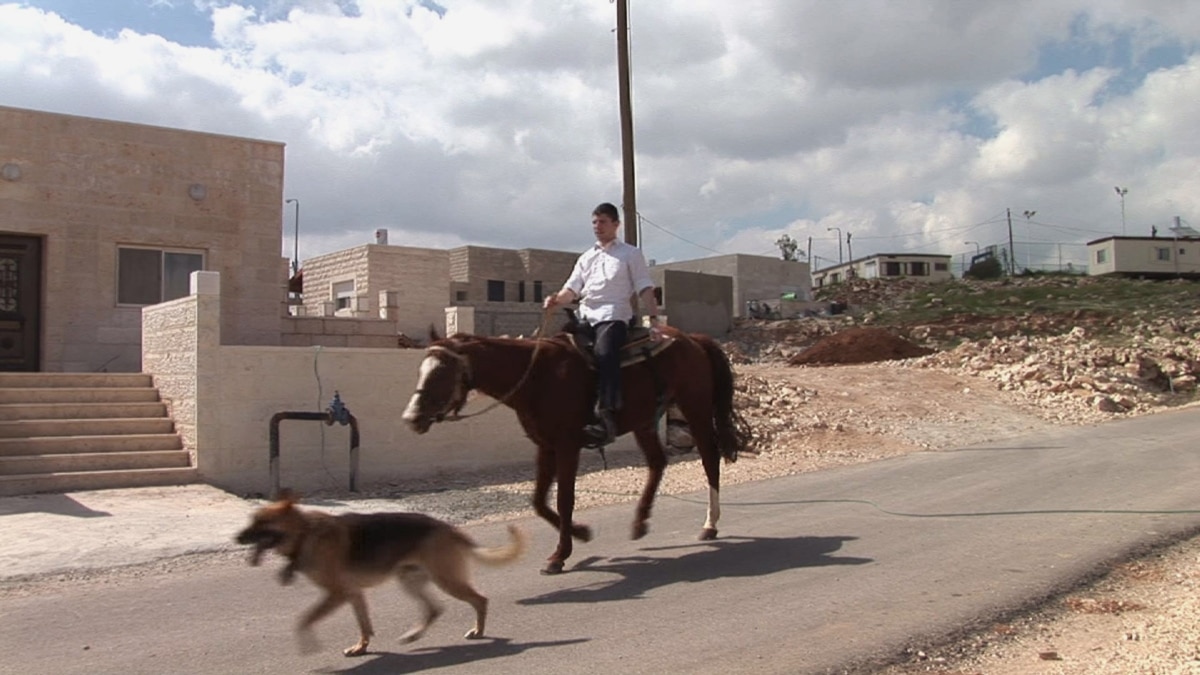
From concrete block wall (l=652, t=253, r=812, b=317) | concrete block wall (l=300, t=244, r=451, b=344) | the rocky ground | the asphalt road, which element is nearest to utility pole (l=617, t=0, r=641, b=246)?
the rocky ground

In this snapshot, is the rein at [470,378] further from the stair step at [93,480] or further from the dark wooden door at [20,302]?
the dark wooden door at [20,302]

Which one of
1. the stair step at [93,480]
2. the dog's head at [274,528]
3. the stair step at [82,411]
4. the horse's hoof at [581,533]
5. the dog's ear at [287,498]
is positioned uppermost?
the stair step at [82,411]

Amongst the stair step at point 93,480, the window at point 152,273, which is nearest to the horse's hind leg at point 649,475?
the stair step at point 93,480

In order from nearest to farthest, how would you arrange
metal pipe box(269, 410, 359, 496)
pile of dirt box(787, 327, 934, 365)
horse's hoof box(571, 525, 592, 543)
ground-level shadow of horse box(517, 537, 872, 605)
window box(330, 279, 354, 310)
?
ground-level shadow of horse box(517, 537, 872, 605) < horse's hoof box(571, 525, 592, 543) < metal pipe box(269, 410, 359, 496) < pile of dirt box(787, 327, 934, 365) < window box(330, 279, 354, 310)

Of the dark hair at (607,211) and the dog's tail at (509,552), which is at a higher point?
the dark hair at (607,211)

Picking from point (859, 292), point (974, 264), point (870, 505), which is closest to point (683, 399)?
point (870, 505)

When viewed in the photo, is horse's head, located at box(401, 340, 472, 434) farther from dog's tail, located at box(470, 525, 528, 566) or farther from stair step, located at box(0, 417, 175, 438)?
stair step, located at box(0, 417, 175, 438)

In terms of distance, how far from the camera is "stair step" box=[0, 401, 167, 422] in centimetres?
1180

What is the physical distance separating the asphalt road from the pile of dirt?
19.2 metres

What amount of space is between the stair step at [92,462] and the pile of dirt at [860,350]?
21.8m

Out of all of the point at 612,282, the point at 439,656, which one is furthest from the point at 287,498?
the point at 612,282

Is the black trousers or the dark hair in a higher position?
the dark hair

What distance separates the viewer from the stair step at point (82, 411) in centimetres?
1180

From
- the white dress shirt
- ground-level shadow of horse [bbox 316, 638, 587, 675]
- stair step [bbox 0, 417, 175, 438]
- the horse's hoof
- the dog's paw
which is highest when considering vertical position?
the white dress shirt
